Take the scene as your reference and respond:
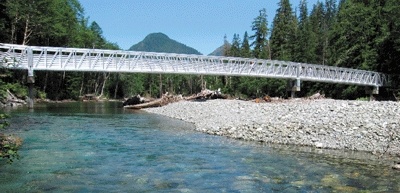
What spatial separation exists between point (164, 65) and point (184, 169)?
32.2 metres

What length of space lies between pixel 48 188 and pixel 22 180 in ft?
3.01

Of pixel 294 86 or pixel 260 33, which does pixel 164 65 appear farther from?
pixel 260 33

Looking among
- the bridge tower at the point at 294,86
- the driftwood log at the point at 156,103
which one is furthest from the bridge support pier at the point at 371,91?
the driftwood log at the point at 156,103

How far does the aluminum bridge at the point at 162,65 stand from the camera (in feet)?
113

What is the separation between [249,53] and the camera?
81.8 meters

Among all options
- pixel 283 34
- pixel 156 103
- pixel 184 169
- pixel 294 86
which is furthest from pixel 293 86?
pixel 184 169

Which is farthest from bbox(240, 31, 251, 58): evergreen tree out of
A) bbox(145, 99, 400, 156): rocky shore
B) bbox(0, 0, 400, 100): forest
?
bbox(145, 99, 400, 156): rocky shore

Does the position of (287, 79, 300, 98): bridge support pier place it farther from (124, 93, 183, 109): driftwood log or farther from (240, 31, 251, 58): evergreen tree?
(240, 31, 251, 58): evergreen tree

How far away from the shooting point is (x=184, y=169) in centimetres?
944

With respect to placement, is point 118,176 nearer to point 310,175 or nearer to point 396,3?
point 310,175

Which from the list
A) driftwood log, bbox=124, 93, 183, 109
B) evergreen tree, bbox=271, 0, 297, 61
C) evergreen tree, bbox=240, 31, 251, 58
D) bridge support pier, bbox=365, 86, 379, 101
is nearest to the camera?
driftwood log, bbox=124, 93, 183, 109

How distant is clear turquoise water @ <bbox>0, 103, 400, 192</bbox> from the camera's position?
775 cm

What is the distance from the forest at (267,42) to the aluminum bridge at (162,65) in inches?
102

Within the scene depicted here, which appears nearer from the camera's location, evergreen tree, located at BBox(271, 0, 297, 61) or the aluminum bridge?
the aluminum bridge
